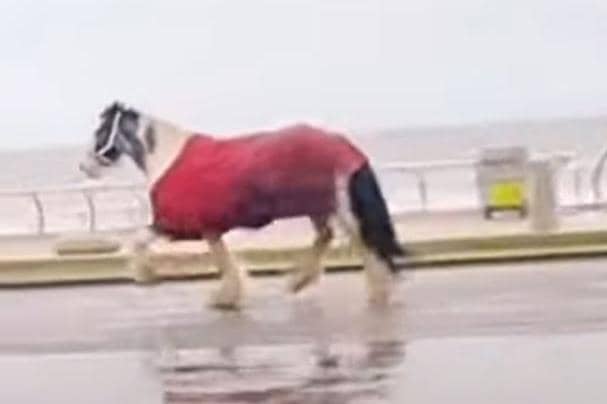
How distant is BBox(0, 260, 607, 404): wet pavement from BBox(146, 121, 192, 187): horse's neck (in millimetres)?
1119

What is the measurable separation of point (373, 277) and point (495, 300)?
0.96 meters

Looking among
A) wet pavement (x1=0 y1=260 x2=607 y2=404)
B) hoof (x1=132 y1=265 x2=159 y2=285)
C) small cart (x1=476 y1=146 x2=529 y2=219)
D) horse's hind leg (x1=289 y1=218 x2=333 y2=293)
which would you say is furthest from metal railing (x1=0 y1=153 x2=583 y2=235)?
horse's hind leg (x1=289 y1=218 x2=333 y2=293)

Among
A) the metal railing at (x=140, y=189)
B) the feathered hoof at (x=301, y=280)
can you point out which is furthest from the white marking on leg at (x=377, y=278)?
the metal railing at (x=140, y=189)

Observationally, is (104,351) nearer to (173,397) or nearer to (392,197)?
(173,397)

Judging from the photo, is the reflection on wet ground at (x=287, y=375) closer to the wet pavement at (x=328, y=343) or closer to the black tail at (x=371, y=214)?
the wet pavement at (x=328, y=343)

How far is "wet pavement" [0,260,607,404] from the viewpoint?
11602 mm

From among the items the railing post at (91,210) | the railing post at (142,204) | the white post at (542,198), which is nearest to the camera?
the white post at (542,198)

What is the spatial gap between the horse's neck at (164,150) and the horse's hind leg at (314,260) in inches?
48.7

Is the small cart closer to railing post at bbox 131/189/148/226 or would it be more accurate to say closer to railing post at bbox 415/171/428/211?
railing post at bbox 415/171/428/211

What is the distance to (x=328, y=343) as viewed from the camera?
13.8 meters

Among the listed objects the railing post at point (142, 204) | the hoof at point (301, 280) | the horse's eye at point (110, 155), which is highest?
the horse's eye at point (110, 155)

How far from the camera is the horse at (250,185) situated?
16.2 m

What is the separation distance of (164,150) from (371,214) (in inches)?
69.5

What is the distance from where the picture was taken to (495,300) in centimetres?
1598
